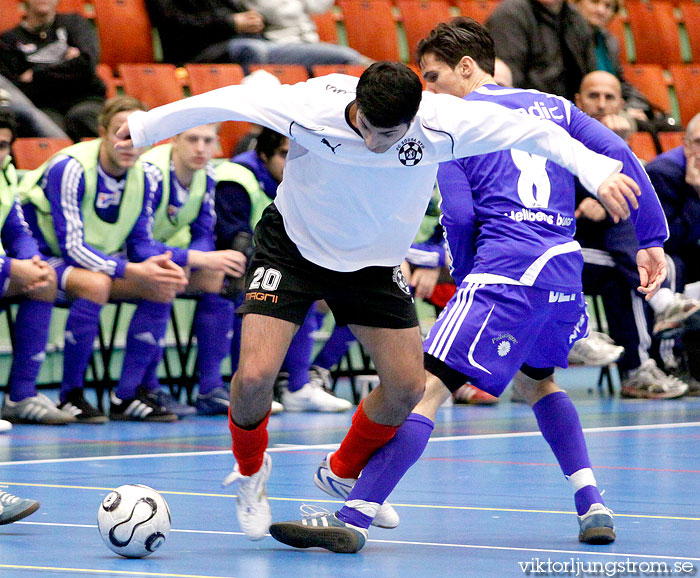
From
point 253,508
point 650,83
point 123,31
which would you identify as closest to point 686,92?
point 650,83

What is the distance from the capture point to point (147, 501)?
12.9 feet

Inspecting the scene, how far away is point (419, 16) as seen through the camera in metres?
12.3

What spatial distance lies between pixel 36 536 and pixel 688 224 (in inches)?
236

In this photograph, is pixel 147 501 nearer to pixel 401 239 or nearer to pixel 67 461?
pixel 401 239

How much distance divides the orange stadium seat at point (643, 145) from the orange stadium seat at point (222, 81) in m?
3.47

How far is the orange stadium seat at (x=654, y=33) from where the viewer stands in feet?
46.2

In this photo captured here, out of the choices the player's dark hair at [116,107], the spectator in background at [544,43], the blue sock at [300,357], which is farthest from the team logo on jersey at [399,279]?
the spectator in background at [544,43]

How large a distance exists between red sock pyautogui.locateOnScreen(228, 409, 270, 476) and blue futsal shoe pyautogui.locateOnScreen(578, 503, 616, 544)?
3.48 feet

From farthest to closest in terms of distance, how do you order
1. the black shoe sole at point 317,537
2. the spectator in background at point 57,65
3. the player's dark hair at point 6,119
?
the spectator in background at point 57,65 < the player's dark hair at point 6,119 < the black shoe sole at point 317,537

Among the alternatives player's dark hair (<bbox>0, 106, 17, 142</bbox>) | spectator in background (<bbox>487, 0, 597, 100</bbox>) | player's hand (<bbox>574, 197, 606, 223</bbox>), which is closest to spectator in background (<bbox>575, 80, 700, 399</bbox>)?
player's hand (<bbox>574, 197, 606, 223</bbox>)

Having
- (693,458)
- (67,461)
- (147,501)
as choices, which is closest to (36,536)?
(147,501)

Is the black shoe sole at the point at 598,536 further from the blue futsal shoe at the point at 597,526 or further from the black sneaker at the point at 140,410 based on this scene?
the black sneaker at the point at 140,410

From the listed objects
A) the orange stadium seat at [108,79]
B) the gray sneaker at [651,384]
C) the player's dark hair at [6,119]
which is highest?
the player's dark hair at [6,119]

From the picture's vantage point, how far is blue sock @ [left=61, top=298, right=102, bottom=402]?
7.49 metres
